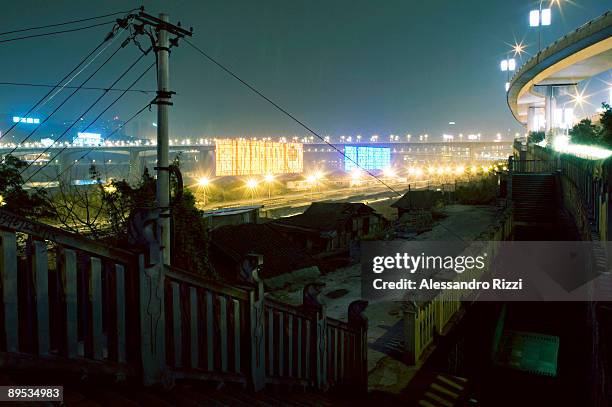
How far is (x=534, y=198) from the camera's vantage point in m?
26.0

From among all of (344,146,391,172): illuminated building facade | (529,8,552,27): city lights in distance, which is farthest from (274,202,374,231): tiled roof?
(344,146,391,172): illuminated building facade

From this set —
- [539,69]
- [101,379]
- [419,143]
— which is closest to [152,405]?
[101,379]

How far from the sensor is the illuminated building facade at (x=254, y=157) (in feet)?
212

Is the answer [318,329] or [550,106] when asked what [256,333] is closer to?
[318,329]

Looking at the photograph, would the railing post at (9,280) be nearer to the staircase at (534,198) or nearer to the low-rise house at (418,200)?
the staircase at (534,198)

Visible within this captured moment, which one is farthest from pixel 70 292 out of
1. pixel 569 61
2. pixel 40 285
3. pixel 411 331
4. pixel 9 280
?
pixel 569 61

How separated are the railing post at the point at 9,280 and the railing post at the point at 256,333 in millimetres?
2003

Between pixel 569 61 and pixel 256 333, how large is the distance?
115ft

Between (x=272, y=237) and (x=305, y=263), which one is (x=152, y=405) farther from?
(x=272, y=237)

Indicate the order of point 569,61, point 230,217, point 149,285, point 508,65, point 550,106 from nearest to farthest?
point 149,285 → point 230,217 → point 569,61 → point 550,106 → point 508,65

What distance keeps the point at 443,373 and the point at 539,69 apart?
35064mm

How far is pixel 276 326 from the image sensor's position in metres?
4.94

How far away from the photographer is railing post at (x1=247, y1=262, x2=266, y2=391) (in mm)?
4395

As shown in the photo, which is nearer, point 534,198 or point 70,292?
point 70,292
